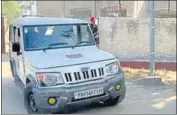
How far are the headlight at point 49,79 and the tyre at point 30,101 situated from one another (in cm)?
29

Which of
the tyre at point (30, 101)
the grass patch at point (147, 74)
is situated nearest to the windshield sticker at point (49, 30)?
the tyre at point (30, 101)

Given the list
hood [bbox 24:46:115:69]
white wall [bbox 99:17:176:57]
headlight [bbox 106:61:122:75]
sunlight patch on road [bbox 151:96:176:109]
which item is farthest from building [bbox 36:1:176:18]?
headlight [bbox 106:61:122:75]

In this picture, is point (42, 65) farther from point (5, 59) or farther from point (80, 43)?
point (5, 59)

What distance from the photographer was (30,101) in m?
6.39

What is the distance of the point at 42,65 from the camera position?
6.09 metres

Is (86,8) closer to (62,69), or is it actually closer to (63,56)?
(63,56)

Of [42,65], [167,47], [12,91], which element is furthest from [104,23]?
[42,65]

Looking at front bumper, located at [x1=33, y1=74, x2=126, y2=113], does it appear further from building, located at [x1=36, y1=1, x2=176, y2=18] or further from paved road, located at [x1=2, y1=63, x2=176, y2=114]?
building, located at [x1=36, y1=1, x2=176, y2=18]

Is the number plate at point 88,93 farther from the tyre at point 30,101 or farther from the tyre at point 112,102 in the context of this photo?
the tyre at point 30,101

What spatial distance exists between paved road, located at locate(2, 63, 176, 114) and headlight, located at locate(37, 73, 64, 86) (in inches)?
38.2

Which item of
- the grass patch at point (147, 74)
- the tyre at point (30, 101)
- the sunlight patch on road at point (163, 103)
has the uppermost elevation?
the tyre at point (30, 101)

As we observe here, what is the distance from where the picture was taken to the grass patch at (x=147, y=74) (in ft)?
33.5

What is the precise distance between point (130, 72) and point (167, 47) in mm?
2080

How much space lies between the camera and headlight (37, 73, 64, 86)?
19.6 ft
